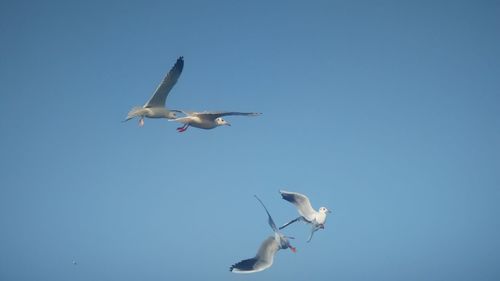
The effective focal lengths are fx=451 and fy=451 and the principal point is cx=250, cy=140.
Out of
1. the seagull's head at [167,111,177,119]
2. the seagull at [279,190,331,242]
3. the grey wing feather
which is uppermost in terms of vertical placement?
the seagull's head at [167,111,177,119]

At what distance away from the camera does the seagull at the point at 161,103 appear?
13750mm

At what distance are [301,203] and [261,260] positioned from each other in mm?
3338

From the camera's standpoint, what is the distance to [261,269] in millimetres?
11445

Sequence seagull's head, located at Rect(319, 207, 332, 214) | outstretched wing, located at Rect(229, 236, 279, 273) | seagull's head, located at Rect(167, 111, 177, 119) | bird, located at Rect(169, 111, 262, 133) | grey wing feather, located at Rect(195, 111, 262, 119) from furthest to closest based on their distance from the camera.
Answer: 1. seagull's head, located at Rect(319, 207, 332, 214)
2. seagull's head, located at Rect(167, 111, 177, 119)
3. bird, located at Rect(169, 111, 262, 133)
4. grey wing feather, located at Rect(195, 111, 262, 119)
5. outstretched wing, located at Rect(229, 236, 279, 273)

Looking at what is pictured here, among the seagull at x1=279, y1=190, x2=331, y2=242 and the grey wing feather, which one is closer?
the grey wing feather

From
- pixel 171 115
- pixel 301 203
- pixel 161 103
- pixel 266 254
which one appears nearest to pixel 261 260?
pixel 266 254

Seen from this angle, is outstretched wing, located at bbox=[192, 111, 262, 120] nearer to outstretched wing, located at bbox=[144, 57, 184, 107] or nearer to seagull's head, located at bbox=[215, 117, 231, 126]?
seagull's head, located at bbox=[215, 117, 231, 126]

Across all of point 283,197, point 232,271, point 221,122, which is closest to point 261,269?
point 232,271

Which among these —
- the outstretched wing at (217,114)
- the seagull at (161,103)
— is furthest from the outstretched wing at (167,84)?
the outstretched wing at (217,114)

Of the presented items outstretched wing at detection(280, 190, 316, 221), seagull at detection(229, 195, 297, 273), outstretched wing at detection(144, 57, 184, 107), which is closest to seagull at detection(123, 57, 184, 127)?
outstretched wing at detection(144, 57, 184, 107)

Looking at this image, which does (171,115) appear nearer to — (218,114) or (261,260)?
(218,114)

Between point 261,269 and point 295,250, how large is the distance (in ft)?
3.75

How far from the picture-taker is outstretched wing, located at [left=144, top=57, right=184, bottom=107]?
13.7 metres

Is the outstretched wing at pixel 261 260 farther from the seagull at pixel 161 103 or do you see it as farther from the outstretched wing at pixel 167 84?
the outstretched wing at pixel 167 84
